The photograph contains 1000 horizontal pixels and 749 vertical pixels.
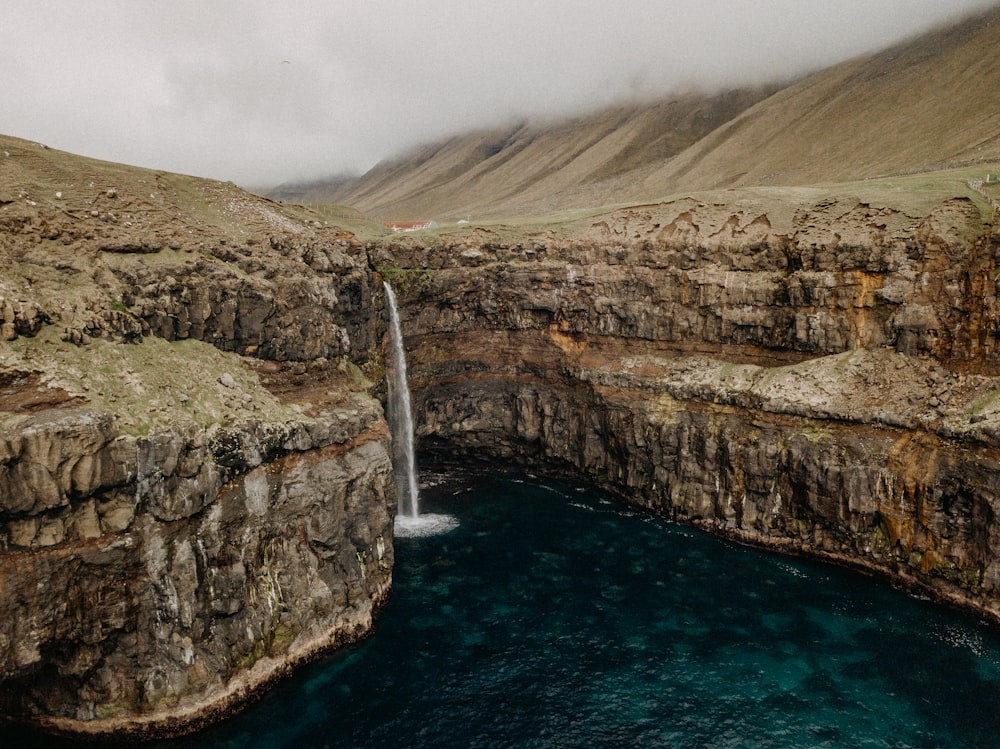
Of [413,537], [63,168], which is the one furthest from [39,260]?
[413,537]

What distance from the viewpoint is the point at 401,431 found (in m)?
61.4

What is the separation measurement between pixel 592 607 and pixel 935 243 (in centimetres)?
3738

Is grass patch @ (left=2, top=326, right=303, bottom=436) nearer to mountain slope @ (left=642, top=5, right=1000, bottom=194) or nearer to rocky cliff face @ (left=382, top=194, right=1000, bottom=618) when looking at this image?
rocky cliff face @ (left=382, top=194, right=1000, bottom=618)

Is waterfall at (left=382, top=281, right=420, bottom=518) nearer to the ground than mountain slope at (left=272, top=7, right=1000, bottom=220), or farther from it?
nearer to the ground

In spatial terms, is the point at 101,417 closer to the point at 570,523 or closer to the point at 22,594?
the point at 22,594

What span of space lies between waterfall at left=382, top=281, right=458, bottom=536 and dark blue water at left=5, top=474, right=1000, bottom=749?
560 cm

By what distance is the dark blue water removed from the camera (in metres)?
31.5

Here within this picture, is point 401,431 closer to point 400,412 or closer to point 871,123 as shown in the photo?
point 400,412

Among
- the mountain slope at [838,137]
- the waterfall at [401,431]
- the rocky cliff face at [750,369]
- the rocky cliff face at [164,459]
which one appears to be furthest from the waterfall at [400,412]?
the mountain slope at [838,137]

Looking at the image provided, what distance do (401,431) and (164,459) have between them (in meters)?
31.3

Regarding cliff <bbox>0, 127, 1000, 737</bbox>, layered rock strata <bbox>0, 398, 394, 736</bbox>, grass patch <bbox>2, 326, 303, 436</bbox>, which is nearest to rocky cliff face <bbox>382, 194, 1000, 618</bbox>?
cliff <bbox>0, 127, 1000, 737</bbox>

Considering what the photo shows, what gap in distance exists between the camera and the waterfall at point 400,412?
59375mm

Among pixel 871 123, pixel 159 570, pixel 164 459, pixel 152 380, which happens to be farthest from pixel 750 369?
pixel 871 123

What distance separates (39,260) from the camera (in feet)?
111
